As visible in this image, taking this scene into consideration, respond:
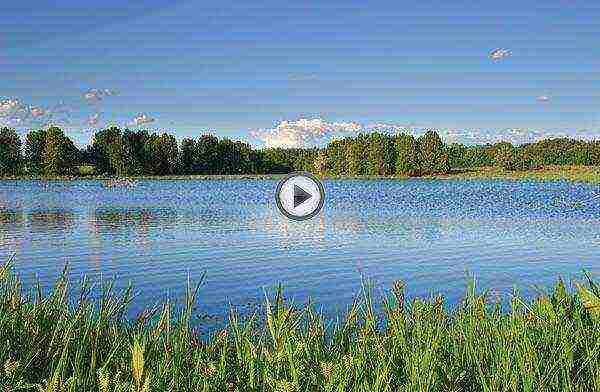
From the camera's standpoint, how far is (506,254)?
2341 centimetres

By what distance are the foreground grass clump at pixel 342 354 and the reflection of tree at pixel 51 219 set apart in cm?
2803

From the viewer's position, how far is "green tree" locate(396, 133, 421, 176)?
458ft

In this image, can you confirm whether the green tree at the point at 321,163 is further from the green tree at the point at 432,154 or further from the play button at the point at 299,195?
the play button at the point at 299,195

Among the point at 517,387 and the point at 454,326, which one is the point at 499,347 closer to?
the point at 517,387

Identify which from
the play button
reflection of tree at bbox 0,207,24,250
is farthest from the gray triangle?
reflection of tree at bbox 0,207,24,250

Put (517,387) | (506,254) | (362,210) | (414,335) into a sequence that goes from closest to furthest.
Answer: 1. (517,387)
2. (414,335)
3. (506,254)
4. (362,210)

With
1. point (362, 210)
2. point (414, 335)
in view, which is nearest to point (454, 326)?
point (414, 335)

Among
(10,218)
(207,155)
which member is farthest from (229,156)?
(10,218)

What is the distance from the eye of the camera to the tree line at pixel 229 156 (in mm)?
131125

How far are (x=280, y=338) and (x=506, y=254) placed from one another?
1992 centimetres

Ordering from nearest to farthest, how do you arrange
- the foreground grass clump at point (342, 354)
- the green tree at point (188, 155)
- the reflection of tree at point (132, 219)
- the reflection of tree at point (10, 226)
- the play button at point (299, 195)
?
1. the foreground grass clump at point (342, 354)
2. the play button at point (299, 195)
3. the reflection of tree at point (10, 226)
4. the reflection of tree at point (132, 219)
5. the green tree at point (188, 155)

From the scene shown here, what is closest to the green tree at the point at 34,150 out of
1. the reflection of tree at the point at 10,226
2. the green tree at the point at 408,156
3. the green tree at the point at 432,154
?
the green tree at the point at 408,156

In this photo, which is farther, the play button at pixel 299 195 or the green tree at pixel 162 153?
the green tree at pixel 162 153

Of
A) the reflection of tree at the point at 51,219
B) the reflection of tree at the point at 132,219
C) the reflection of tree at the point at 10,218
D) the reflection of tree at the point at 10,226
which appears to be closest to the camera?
the reflection of tree at the point at 10,226
